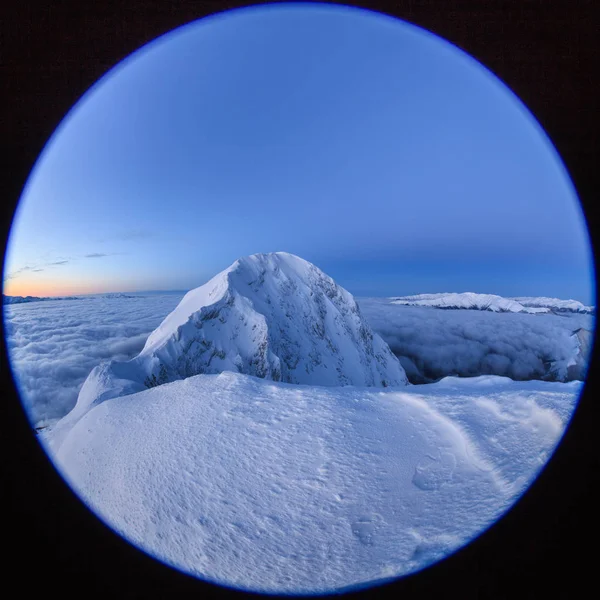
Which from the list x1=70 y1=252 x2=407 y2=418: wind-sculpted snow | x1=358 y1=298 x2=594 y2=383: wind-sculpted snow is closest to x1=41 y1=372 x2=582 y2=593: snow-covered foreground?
x1=70 y1=252 x2=407 y2=418: wind-sculpted snow

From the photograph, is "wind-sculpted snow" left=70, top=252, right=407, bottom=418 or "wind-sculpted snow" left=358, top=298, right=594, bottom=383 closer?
"wind-sculpted snow" left=70, top=252, right=407, bottom=418

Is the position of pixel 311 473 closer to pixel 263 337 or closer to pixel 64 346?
pixel 263 337

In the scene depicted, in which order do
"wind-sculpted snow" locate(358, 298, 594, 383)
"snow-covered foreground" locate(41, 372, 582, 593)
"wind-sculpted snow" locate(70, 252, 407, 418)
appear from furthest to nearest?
"wind-sculpted snow" locate(358, 298, 594, 383)
"wind-sculpted snow" locate(70, 252, 407, 418)
"snow-covered foreground" locate(41, 372, 582, 593)

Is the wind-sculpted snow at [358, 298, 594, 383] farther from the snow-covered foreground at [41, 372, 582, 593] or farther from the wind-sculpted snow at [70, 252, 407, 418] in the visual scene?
the snow-covered foreground at [41, 372, 582, 593]

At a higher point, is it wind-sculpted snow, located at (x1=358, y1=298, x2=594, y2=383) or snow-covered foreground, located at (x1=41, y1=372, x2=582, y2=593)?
snow-covered foreground, located at (x1=41, y1=372, x2=582, y2=593)

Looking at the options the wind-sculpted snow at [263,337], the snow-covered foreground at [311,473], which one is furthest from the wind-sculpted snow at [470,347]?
the snow-covered foreground at [311,473]

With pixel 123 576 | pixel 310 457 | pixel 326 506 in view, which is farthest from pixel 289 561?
pixel 123 576

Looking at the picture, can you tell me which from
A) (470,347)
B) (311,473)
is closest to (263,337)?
(311,473)
